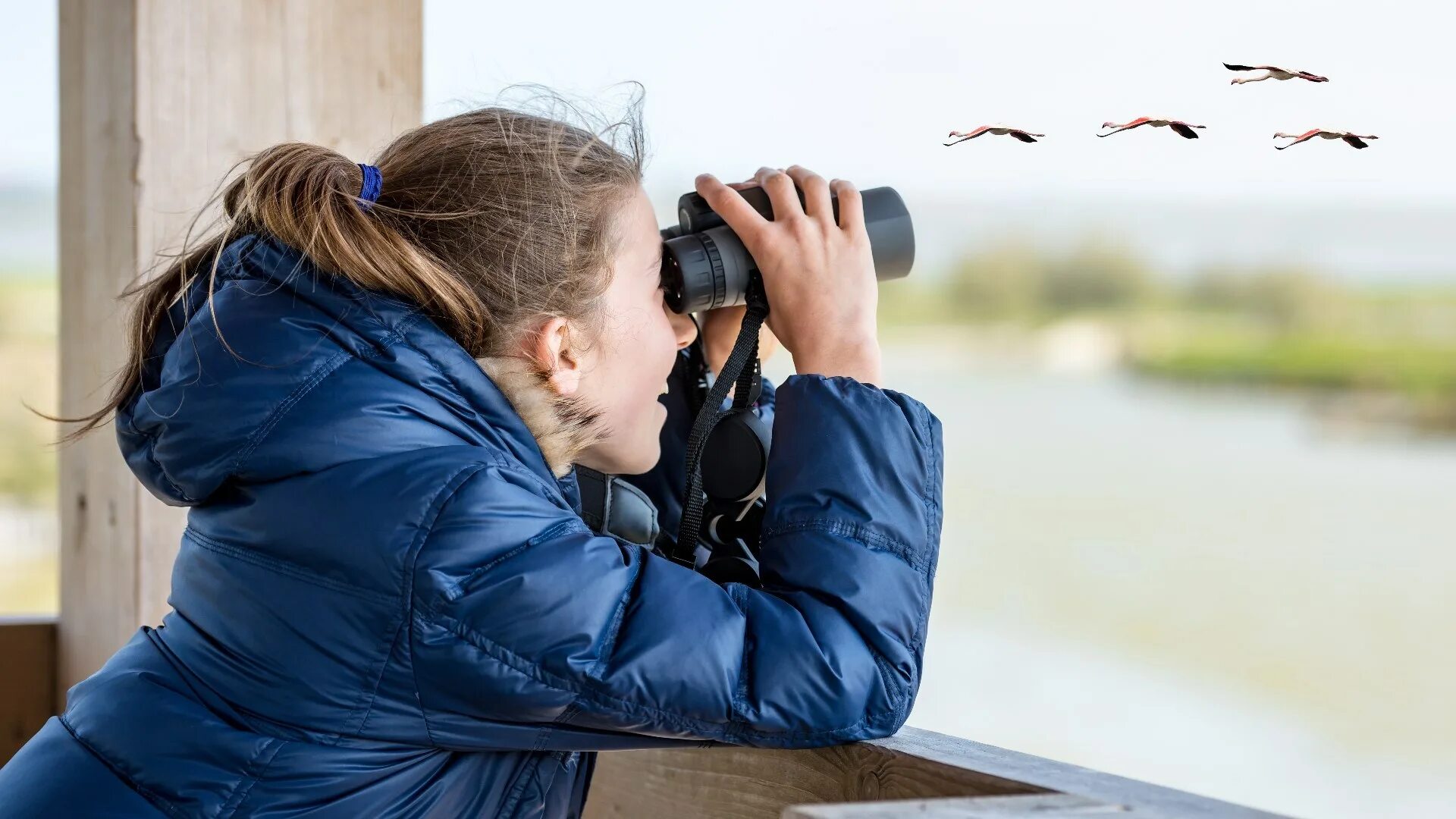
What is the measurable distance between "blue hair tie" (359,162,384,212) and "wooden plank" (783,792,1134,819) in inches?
19.9

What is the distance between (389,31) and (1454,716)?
591 centimetres

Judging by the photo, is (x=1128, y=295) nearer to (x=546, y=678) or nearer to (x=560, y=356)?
(x=560, y=356)

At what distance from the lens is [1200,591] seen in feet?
18.8

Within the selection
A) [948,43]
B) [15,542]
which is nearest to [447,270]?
[948,43]

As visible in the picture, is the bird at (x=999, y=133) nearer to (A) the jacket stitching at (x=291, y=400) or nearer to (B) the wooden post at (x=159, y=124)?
(A) the jacket stitching at (x=291, y=400)

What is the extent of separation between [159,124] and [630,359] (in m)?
0.66

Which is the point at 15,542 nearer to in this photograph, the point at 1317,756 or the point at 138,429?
the point at 138,429

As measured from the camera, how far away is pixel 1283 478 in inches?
191

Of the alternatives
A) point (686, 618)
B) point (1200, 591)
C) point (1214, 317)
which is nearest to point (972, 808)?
point (686, 618)

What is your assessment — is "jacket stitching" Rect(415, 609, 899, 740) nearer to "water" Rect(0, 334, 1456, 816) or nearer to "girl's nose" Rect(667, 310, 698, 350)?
"girl's nose" Rect(667, 310, 698, 350)

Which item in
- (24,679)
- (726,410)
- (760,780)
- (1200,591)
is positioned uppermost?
(726,410)

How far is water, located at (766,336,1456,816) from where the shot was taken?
452 cm

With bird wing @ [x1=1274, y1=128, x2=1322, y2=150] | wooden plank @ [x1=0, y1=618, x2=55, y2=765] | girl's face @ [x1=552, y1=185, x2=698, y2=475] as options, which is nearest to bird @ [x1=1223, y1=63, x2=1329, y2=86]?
bird wing @ [x1=1274, y1=128, x2=1322, y2=150]

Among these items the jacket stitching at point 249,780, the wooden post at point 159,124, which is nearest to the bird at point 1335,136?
the jacket stitching at point 249,780
